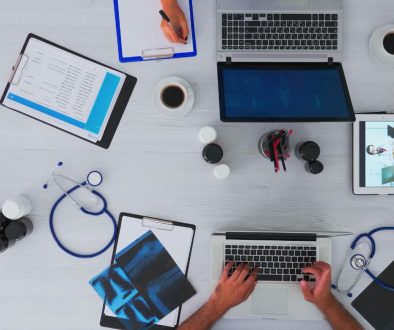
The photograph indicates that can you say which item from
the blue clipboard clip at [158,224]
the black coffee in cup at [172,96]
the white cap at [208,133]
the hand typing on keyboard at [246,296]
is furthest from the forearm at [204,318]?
the black coffee in cup at [172,96]

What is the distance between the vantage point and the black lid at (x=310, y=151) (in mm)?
1224

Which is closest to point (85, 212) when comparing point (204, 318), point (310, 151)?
point (204, 318)

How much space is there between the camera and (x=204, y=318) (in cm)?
128

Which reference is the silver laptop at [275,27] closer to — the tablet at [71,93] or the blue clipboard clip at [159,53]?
the blue clipboard clip at [159,53]

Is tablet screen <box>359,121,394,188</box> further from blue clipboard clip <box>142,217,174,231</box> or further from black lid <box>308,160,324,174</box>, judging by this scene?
blue clipboard clip <box>142,217,174,231</box>

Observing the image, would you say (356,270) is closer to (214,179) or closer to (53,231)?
(214,179)

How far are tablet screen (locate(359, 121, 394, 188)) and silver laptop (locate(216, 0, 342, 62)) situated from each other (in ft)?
0.86

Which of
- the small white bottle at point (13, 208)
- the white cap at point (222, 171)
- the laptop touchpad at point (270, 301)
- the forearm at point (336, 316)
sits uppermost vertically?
the white cap at point (222, 171)

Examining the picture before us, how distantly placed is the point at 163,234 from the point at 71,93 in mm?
497

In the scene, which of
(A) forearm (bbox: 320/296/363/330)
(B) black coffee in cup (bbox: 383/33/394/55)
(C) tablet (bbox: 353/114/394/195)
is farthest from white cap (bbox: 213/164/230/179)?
(B) black coffee in cup (bbox: 383/33/394/55)

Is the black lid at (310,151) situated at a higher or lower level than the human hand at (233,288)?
higher

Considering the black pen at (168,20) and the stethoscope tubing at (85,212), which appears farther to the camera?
the stethoscope tubing at (85,212)

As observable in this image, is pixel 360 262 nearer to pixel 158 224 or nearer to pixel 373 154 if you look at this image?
pixel 373 154

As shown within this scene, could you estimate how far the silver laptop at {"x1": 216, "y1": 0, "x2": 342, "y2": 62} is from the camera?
122 centimetres
